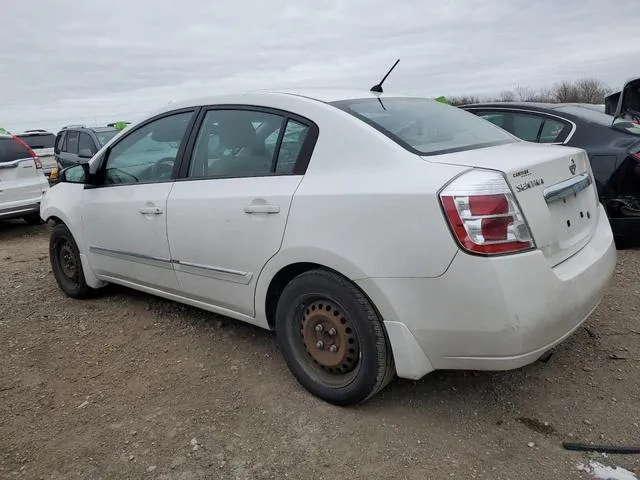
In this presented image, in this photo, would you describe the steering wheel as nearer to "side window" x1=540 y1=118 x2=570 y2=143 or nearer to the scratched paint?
the scratched paint

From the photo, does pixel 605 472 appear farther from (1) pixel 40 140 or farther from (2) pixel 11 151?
(1) pixel 40 140

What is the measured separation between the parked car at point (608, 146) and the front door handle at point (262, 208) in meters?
3.39

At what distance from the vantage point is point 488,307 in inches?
88.3

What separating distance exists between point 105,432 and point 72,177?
2345mm

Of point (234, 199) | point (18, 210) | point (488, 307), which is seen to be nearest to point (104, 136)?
point (18, 210)

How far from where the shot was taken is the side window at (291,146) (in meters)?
2.91

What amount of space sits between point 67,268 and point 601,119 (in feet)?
17.0

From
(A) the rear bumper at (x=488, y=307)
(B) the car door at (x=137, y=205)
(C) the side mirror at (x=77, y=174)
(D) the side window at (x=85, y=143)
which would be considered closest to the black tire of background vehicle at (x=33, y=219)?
(D) the side window at (x=85, y=143)

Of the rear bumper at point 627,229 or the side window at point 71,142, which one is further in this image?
the side window at point 71,142

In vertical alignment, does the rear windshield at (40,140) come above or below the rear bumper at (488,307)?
above

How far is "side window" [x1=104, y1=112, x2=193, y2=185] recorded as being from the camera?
12.0ft

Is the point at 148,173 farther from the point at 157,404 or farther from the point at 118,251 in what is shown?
the point at 157,404

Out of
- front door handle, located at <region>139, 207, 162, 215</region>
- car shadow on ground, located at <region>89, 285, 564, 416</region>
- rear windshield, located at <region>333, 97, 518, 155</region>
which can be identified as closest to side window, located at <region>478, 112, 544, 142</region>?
rear windshield, located at <region>333, 97, 518, 155</region>

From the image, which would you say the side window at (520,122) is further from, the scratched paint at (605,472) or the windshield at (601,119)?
the scratched paint at (605,472)
